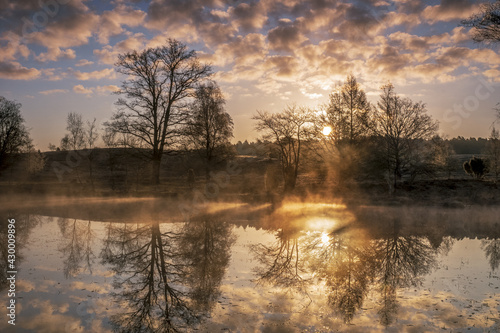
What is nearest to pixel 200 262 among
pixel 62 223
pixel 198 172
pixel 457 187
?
pixel 62 223

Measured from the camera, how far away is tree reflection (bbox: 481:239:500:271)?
41.4ft

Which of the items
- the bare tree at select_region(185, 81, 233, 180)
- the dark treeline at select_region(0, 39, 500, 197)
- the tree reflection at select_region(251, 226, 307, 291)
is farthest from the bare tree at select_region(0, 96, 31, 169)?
the tree reflection at select_region(251, 226, 307, 291)

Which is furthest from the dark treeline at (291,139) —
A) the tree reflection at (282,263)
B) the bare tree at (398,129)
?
the tree reflection at (282,263)

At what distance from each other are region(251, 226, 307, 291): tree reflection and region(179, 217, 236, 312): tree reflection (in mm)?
1325

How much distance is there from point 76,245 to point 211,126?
25.2 m

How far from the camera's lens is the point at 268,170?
118 feet

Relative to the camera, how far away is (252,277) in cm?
1067

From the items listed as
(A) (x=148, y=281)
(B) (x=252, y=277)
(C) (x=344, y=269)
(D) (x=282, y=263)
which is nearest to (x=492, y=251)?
(C) (x=344, y=269)

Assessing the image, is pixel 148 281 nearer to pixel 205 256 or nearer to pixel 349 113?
pixel 205 256

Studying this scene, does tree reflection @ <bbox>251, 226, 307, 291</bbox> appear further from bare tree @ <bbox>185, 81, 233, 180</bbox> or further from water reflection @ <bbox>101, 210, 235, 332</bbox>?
bare tree @ <bbox>185, 81, 233, 180</bbox>

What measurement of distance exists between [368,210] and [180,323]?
71.8 feet

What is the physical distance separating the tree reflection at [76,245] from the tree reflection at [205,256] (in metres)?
3.45

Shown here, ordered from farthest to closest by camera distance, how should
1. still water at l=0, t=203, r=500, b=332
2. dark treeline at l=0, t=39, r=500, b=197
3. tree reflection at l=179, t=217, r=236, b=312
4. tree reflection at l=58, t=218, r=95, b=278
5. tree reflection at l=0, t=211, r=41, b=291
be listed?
dark treeline at l=0, t=39, r=500, b=197, tree reflection at l=58, t=218, r=95, b=278, tree reflection at l=0, t=211, r=41, b=291, tree reflection at l=179, t=217, r=236, b=312, still water at l=0, t=203, r=500, b=332

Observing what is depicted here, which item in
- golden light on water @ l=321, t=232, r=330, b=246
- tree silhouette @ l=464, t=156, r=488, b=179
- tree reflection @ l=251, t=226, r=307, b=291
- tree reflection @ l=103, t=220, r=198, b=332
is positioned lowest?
tree reflection @ l=251, t=226, r=307, b=291
